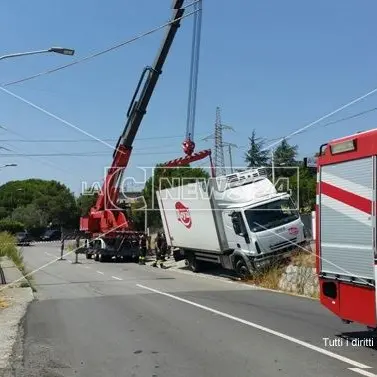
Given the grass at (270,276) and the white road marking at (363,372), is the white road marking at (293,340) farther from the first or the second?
the grass at (270,276)

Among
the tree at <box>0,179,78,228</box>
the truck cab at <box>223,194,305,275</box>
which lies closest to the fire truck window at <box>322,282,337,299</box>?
the truck cab at <box>223,194,305,275</box>

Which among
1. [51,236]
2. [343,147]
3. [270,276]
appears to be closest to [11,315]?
[343,147]

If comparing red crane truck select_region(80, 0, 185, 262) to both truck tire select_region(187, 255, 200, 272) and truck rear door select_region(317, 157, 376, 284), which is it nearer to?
truck tire select_region(187, 255, 200, 272)

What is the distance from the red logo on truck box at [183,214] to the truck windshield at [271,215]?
471cm

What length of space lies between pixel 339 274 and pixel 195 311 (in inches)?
188

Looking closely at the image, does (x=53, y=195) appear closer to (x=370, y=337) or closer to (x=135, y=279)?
(x=135, y=279)

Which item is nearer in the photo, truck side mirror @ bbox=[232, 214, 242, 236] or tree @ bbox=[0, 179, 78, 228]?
truck side mirror @ bbox=[232, 214, 242, 236]

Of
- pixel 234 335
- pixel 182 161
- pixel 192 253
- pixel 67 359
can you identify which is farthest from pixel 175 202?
pixel 67 359

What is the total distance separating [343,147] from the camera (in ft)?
29.3

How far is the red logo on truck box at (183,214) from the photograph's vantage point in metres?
25.4

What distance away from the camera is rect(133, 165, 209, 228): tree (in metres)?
35.2

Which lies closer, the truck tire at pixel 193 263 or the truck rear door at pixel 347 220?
the truck rear door at pixel 347 220

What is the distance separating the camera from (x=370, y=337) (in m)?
9.62

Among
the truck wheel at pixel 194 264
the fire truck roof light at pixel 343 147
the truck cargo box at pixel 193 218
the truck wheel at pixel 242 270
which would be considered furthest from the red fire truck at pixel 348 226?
the truck wheel at pixel 194 264
